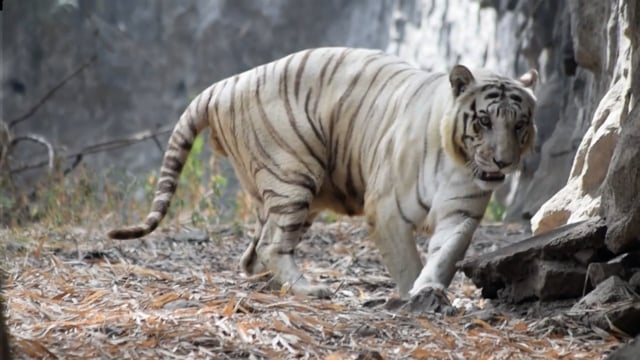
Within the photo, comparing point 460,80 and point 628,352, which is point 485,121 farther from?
point 628,352

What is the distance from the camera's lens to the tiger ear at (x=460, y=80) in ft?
16.3

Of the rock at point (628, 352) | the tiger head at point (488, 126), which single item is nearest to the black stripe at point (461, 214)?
the tiger head at point (488, 126)

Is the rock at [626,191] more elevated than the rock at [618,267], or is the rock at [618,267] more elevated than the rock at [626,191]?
the rock at [626,191]

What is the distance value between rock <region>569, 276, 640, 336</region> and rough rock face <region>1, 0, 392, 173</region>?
10375mm

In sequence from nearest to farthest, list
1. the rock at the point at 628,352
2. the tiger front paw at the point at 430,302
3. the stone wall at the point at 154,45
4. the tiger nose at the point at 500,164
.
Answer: the rock at the point at 628,352 → the tiger front paw at the point at 430,302 → the tiger nose at the point at 500,164 → the stone wall at the point at 154,45

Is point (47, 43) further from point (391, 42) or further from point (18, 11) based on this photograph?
point (391, 42)

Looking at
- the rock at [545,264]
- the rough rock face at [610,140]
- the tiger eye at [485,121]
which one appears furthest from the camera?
the tiger eye at [485,121]

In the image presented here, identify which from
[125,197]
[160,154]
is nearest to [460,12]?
[160,154]

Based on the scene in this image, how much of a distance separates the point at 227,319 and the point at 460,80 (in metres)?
1.66

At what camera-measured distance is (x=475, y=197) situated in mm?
4926

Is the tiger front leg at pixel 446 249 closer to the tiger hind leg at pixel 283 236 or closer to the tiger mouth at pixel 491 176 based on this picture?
the tiger mouth at pixel 491 176

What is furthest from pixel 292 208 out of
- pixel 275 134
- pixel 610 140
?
pixel 610 140

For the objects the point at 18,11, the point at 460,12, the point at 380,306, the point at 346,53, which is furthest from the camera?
the point at 18,11

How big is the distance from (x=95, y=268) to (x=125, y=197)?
241cm
